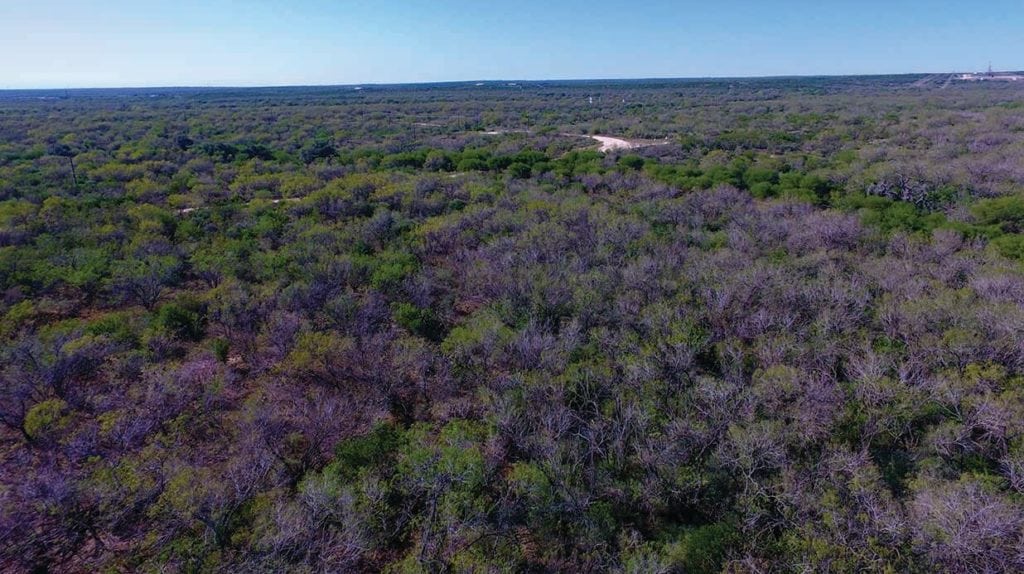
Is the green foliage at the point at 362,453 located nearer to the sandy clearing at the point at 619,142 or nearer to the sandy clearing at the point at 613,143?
the sandy clearing at the point at 613,143

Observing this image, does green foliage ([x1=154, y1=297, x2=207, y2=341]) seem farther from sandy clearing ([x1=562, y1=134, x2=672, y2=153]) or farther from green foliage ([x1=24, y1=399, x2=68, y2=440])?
sandy clearing ([x1=562, y1=134, x2=672, y2=153])

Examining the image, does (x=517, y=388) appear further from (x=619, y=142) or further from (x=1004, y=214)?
(x=619, y=142)

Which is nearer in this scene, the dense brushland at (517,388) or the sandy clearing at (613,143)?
the dense brushland at (517,388)

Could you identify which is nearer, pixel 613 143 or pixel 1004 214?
pixel 1004 214

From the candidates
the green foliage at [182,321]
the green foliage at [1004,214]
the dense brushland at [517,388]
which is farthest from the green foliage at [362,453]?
the green foliage at [1004,214]

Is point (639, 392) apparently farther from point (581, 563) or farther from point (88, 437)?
point (88, 437)

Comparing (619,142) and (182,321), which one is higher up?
(619,142)

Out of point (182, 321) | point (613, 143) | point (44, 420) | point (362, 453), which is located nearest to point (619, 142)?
point (613, 143)

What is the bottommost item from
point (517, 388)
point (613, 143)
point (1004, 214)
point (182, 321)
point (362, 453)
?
point (362, 453)

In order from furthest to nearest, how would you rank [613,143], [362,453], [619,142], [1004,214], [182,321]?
[619,142], [613,143], [1004,214], [182,321], [362,453]
